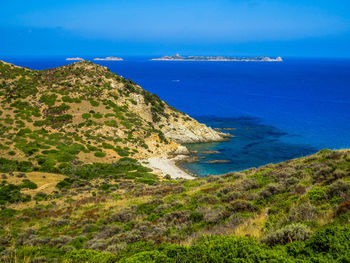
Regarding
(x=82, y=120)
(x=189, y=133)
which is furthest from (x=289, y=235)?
(x=189, y=133)

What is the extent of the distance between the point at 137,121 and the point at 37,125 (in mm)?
19479

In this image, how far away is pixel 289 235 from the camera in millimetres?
7203

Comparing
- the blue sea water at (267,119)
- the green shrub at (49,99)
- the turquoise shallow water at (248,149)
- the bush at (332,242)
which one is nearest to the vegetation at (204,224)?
the bush at (332,242)

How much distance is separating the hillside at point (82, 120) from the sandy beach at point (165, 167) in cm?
233

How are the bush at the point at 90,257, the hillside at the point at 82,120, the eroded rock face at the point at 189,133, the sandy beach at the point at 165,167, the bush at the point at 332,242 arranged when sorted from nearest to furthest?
the bush at the point at 332,242 → the bush at the point at 90,257 → the hillside at the point at 82,120 → the sandy beach at the point at 165,167 → the eroded rock face at the point at 189,133

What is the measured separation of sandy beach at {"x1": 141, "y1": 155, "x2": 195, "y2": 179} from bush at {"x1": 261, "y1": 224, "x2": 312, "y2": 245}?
32442 mm

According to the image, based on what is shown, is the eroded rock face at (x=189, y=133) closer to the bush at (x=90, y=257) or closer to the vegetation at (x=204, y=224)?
the vegetation at (x=204, y=224)

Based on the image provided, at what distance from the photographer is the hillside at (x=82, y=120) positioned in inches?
1604

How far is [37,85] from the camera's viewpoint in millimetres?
58250

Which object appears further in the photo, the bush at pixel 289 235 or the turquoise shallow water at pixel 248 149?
the turquoise shallow water at pixel 248 149

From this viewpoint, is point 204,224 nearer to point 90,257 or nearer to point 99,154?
point 90,257

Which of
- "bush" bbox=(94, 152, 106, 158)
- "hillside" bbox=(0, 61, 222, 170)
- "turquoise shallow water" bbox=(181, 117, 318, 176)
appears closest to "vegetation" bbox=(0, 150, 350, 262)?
"hillside" bbox=(0, 61, 222, 170)

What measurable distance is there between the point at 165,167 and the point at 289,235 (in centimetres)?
3751

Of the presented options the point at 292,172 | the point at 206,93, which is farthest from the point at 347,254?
the point at 206,93
